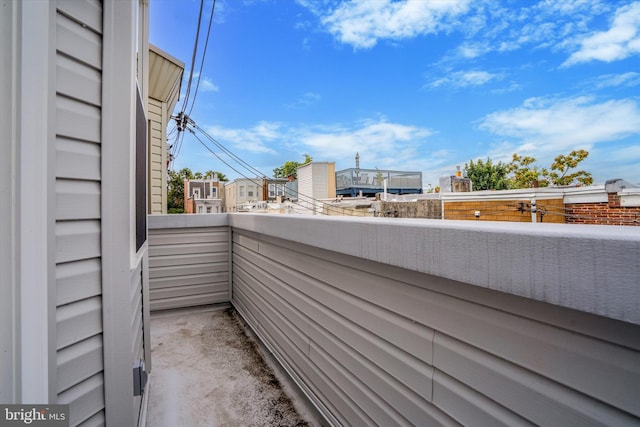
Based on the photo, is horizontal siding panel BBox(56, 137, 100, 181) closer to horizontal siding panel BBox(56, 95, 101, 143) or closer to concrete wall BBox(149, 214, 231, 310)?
horizontal siding panel BBox(56, 95, 101, 143)

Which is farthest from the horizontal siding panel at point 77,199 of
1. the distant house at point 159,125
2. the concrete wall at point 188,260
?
the distant house at point 159,125

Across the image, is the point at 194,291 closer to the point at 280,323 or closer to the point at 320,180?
the point at 280,323

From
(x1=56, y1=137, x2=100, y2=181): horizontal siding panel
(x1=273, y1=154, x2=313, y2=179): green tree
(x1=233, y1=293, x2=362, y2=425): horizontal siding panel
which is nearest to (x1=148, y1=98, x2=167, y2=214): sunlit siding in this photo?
(x1=233, y1=293, x2=362, y2=425): horizontal siding panel

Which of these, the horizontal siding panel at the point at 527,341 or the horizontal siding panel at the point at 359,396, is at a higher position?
the horizontal siding panel at the point at 527,341

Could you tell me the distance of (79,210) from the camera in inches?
42.0

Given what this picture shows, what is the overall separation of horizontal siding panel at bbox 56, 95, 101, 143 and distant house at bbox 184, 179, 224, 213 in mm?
23311

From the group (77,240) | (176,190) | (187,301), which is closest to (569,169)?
(187,301)

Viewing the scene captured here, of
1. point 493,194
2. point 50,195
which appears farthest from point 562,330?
point 493,194

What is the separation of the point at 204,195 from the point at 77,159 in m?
26.3

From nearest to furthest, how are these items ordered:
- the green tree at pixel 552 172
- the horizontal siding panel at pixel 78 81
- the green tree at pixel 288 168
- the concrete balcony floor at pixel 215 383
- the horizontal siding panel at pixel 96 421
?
1. the horizontal siding panel at pixel 78 81
2. the horizontal siding panel at pixel 96 421
3. the concrete balcony floor at pixel 215 383
4. the green tree at pixel 552 172
5. the green tree at pixel 288 168

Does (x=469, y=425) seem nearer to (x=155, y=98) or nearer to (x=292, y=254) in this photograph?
(x=292, y=254)

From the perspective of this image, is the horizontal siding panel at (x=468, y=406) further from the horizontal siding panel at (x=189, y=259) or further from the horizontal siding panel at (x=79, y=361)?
the horizontal siding panel at (x=189, y=259)

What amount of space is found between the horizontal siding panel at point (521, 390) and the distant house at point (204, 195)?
24.0 m

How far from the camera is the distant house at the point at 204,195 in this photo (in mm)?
23508
